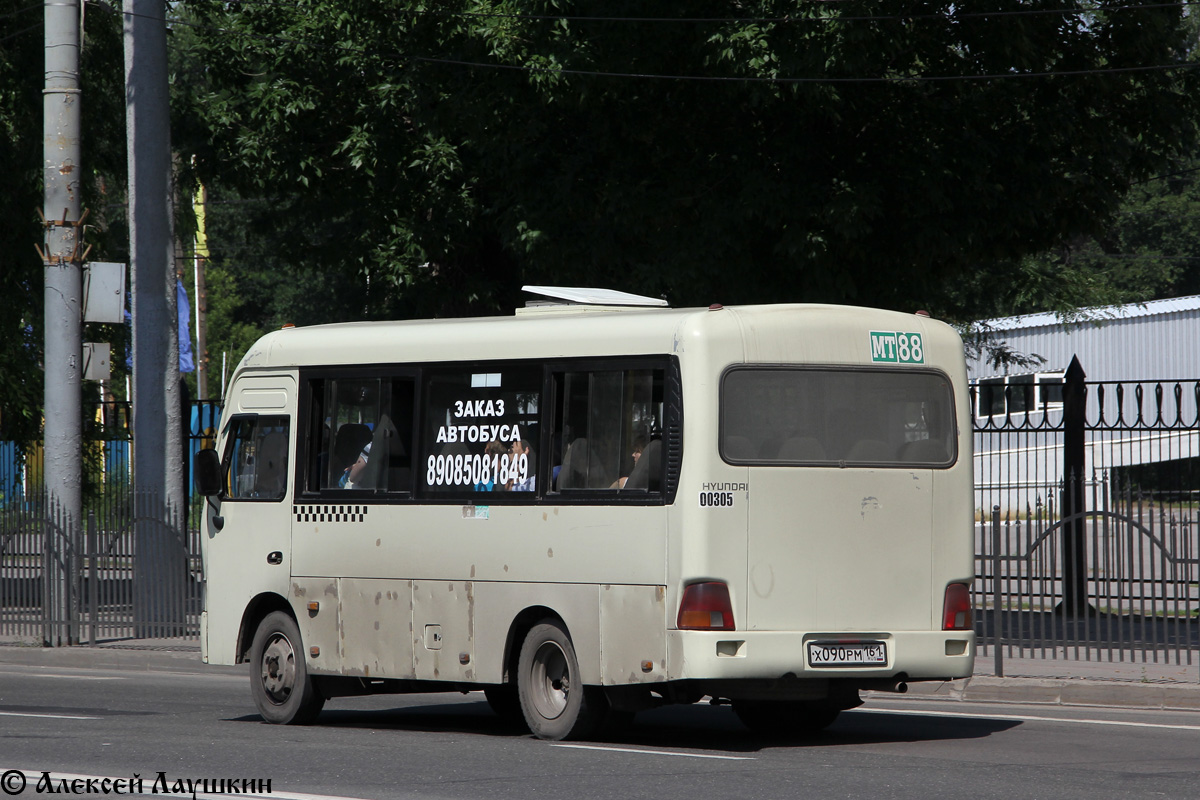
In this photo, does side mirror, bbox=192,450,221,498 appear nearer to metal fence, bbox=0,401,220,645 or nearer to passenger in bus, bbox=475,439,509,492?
passenger in bus, bbox=475,439,509,492

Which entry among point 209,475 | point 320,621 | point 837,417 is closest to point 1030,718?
point 837,417

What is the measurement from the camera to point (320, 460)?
41.8 ft

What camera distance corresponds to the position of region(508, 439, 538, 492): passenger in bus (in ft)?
37.6

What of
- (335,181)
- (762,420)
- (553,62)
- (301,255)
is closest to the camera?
(762,420)

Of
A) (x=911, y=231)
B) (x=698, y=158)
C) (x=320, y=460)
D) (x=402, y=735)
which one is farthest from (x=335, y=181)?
(x=402, y=735)

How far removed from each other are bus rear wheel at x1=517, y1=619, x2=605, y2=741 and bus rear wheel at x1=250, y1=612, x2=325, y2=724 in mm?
1974

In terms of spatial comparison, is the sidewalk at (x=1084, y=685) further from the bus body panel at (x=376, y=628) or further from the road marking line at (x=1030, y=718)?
the bus body panel at (x=376, y=628)

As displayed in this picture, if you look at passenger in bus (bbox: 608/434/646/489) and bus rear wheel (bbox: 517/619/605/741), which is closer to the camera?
passenger in bus (bbox: 608/434/646/489)

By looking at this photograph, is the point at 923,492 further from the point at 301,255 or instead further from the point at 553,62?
the point at 301,255

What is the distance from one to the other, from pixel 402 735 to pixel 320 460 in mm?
2201

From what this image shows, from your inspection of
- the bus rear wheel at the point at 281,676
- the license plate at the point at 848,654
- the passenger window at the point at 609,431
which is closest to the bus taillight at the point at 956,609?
the license plate at the point at 848,654

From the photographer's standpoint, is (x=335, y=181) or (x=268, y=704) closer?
(x=268, y=704)

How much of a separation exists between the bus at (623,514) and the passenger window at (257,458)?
5.0 inches

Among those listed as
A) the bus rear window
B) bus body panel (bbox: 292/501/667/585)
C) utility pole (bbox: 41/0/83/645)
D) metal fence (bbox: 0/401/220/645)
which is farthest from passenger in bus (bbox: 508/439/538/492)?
utility pole (bbox: 41/0/83/645)
